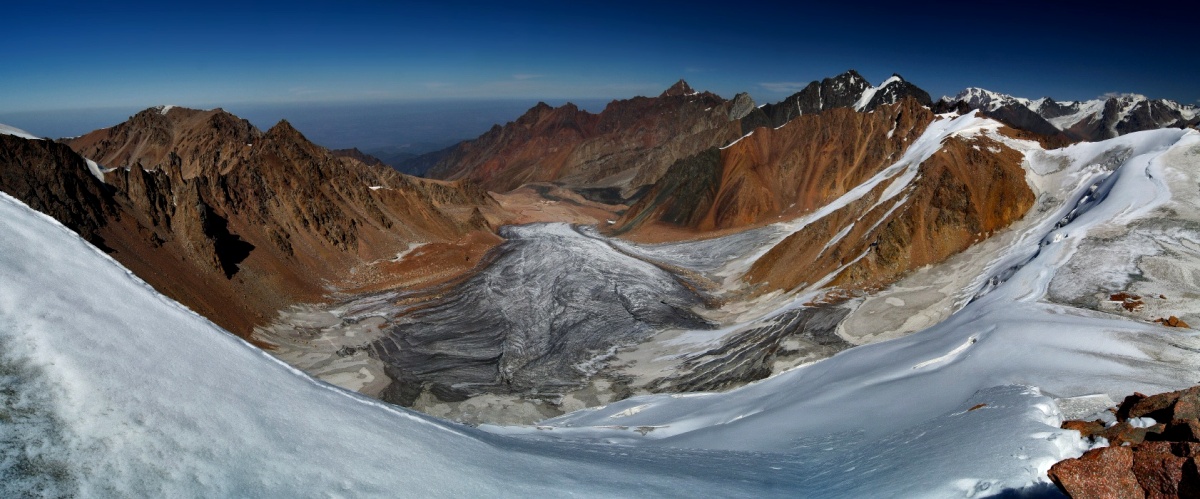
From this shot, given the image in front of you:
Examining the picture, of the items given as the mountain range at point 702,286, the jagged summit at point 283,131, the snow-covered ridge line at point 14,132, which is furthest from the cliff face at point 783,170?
the snow-covered ridge line at point 14,132

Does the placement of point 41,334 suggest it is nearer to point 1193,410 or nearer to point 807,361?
point 1193,410

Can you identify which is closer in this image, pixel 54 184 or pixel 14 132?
pixel 54 184

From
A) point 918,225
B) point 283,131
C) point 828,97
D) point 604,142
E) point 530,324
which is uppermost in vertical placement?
point 828,97

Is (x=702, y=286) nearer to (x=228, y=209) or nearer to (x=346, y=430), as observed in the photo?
(x=228, y=209)

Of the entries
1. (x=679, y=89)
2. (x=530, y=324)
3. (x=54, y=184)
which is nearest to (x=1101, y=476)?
(x=530, y=324)

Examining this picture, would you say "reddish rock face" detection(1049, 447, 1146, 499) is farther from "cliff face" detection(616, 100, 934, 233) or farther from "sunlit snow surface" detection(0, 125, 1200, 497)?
"cliff face" detection(616, 100, 934, 233)

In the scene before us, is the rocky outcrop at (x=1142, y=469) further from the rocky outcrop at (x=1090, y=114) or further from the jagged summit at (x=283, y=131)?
the rocky outcrop at (x=1090, y=114)

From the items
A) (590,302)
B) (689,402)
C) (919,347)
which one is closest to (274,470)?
(689,402)
